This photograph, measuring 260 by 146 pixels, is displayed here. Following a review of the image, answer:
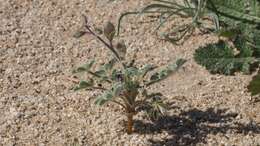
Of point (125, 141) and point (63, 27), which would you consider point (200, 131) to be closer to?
point (125, 141)

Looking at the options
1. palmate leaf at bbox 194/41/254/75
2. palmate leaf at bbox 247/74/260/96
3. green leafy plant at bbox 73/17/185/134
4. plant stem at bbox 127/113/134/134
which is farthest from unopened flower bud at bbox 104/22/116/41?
palmate leaf at bbox 247/74/260/96

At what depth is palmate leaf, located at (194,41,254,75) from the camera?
265 centimetres

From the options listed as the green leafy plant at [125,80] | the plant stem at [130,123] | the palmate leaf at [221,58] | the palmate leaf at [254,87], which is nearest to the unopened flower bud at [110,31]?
the green leafy plant at [125,80]

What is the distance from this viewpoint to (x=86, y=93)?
2.70 m

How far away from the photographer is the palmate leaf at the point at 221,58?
265 cm

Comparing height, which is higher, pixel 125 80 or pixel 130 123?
pixel 125 80

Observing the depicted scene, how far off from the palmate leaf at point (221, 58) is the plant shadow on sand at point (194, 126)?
17 cm

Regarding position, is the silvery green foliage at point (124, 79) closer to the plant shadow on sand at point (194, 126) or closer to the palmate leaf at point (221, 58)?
the plant shadow on sand at point (194, 126)

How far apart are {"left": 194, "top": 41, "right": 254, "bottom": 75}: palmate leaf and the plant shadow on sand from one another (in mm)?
169

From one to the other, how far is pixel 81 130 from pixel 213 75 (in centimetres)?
60

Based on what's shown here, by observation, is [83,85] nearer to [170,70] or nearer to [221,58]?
[170,70]

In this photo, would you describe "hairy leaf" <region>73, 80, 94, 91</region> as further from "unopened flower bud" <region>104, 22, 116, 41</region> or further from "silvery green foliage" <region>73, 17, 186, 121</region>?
"unopened flower bud" <region>104, 22, 116, 41</region>

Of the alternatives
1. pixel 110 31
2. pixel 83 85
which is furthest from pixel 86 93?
pixel 110 31

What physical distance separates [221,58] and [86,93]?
515 mm
